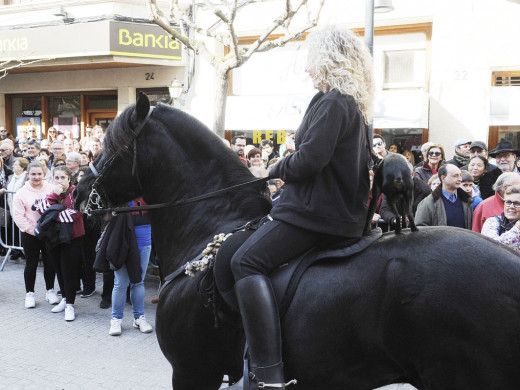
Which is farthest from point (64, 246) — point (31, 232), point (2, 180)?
point (2, 180)

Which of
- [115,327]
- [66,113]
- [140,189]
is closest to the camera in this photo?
[140,189]

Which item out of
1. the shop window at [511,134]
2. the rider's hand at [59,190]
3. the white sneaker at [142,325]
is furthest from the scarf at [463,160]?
the rider's hand at [59,190]

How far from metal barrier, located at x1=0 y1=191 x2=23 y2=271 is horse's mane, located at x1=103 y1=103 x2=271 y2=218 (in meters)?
6.37

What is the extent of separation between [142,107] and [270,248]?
1174mm

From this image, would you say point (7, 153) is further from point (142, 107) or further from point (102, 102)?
point (142, 107)

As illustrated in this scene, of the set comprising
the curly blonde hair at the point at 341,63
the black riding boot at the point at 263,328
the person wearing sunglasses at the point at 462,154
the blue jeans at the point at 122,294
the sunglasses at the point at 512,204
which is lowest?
the blue jeans at the point at 122,294

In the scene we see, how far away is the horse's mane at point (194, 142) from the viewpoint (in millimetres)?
3076

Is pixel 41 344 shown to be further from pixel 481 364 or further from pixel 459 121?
pixel 459 121

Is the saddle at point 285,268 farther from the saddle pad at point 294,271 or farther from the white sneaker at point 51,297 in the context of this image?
the white sneaker at point 51,297

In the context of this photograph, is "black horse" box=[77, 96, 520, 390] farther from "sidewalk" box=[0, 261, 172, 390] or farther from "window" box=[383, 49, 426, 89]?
"window" box=[383, 49, 426, 89]

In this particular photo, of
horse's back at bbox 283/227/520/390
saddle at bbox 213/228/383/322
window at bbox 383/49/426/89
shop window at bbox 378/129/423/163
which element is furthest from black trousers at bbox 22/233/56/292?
window at bbox 383/49/426/89

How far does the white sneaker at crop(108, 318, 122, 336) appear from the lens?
5927mm

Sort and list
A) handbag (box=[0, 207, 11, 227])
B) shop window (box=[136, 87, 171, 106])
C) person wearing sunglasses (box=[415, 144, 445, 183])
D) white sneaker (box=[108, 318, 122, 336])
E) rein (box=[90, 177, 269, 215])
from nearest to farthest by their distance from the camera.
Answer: rein (box=[90, 177, 269, 215])
white sneaker (box=[108, 318, 122, 336])
person wearing sunglasses (box=[415, 144, 445, 183])
handbag (box=[0, 207, 11, 227])
shop window (box=[136, 87, 171, 106])

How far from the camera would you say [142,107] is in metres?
3.07
